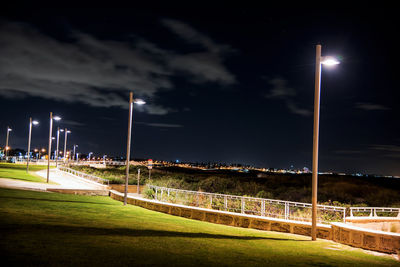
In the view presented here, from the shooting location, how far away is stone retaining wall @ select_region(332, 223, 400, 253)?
9953 millimetres

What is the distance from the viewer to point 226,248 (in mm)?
8992

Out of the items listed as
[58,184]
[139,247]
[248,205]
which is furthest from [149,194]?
[139,247]

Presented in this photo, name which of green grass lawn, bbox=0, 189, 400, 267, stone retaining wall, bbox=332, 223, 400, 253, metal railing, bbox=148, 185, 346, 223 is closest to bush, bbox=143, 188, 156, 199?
metal railing, bbox=148, 185, 346, 223

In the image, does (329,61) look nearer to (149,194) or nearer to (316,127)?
(316,127)

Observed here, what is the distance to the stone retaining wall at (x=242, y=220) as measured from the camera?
13141 mm

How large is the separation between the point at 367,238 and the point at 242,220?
5.55m

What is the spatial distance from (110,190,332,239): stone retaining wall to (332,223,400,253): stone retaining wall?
0.74 m

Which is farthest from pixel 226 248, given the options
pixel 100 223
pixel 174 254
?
pixel 100 223

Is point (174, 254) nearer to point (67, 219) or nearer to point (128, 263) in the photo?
point (128, 263)

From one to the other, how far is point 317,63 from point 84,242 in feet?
30.1

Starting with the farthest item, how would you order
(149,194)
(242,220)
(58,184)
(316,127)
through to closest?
1. (58,184)
2. (149,194)
3. (242,220)
4. (316,127)

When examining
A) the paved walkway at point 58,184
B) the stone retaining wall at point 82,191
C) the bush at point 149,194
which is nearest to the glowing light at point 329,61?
the bush at point 149,194

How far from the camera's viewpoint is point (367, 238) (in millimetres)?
10617

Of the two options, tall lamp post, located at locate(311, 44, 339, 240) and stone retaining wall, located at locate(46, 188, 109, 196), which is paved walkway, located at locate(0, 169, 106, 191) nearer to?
stone retaining wall, located at locate(46, 188, 109, 196)
